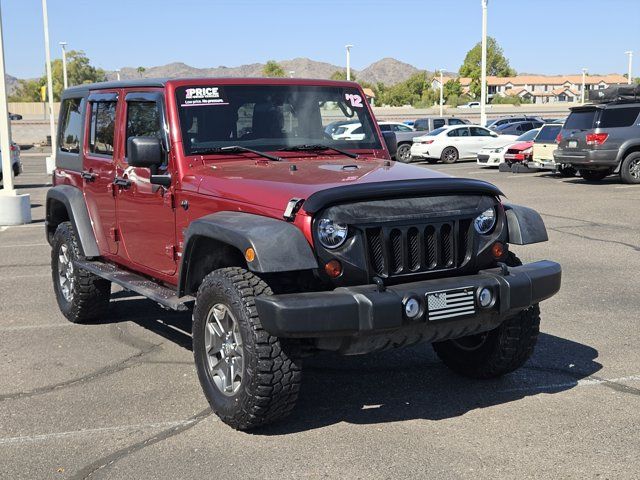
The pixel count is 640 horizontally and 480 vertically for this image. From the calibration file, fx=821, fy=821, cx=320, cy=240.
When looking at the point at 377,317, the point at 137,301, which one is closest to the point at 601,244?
the point at 137,301

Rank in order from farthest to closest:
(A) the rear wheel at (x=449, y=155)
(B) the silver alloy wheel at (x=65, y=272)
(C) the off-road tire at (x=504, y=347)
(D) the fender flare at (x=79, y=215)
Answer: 1. (A) the rear wheel at (x=449, y=155)
2. (B) the silver alloy wheel at (x=65, y=272)
3. (D) the fender flare at (x=79, y=215)
4. (C) the off-road tire at (x=504, y=347)

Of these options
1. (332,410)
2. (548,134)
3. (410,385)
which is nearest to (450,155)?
(548,134)

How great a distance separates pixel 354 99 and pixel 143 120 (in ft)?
5.30

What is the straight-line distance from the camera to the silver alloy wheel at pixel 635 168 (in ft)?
63.7

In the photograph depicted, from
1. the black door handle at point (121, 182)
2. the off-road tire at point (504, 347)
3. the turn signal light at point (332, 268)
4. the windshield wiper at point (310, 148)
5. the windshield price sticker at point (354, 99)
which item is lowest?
the off-road tire at point (504, 347)

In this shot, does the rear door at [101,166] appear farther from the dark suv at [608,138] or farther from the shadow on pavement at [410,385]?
the dark suv at [608,138]

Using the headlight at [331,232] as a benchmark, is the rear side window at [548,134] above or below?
above

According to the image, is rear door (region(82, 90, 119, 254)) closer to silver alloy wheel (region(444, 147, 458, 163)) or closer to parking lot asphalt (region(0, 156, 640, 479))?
parking lot asphalt (region(0, 156, 640, 479))

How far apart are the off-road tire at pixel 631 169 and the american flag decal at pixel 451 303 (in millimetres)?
16301

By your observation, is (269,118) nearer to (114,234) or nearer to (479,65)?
(114,234)

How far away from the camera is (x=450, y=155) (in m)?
29.5

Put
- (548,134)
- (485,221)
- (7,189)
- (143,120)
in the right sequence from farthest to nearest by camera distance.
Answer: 1. (548,134)
2. (7,189)
3. (143,120)
4. (485,221)

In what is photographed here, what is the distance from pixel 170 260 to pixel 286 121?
1299 mm

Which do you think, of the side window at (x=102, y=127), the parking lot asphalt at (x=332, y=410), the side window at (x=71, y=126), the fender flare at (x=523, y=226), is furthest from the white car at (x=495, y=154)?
the fender flare at (x=523, y=226)
